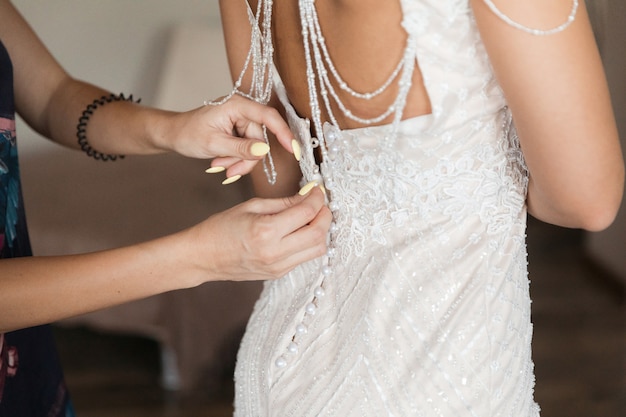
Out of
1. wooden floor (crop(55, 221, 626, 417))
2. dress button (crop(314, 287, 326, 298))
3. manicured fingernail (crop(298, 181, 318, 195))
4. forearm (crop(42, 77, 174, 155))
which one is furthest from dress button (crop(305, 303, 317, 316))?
wooden floor (crop(55, 221, 626, 417))

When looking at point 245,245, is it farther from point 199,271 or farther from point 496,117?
point 496,117

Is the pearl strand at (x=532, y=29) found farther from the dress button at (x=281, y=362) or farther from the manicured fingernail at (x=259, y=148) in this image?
the dress button at (x=281, y=362)

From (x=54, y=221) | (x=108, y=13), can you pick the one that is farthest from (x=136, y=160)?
(x=108, y=13)

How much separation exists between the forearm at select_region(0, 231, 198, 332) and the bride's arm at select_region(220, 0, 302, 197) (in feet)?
0.83

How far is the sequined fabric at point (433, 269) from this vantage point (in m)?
0.80

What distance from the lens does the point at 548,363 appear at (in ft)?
8.40

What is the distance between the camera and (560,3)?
0.63m

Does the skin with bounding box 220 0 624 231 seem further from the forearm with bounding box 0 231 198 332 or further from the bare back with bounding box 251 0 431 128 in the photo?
the forearm with bounding box 0 231 198 332

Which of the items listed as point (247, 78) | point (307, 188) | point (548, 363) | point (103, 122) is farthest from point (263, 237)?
point (548, 363)

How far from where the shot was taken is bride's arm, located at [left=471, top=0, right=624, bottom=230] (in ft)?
2.09

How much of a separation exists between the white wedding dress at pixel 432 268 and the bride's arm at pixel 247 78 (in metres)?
0.20

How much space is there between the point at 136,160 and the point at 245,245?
2.15m

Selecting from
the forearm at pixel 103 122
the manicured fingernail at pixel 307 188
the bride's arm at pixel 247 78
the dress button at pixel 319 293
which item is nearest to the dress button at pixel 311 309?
the dress button at pixel 319 293

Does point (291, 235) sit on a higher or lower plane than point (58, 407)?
higher
